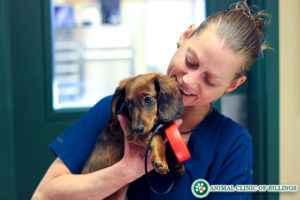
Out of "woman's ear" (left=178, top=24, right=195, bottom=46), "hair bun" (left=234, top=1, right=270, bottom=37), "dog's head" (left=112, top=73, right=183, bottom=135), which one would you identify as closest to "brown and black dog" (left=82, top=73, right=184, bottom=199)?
"dog's head" (left=112, top=73, right=183, bottom=135)

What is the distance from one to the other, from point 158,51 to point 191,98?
0.80ft

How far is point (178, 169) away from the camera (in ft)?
2.41

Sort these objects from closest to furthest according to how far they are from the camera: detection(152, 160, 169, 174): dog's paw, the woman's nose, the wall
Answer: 1. detection(152, 160, 169, 174): dog's paw
2. the woman's nose
3. the wall

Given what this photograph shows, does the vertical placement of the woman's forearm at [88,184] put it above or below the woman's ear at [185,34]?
below

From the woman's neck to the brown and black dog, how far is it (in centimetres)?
13

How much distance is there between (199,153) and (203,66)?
0.24m

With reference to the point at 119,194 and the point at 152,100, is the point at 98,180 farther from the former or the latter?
the point at 152,100

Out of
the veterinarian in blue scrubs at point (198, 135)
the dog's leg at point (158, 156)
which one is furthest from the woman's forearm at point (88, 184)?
the dog's leg at point (158, 156)

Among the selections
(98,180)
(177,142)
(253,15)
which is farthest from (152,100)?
(253,15)

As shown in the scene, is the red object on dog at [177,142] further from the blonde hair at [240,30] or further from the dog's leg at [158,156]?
the blonde hair at [240,30]

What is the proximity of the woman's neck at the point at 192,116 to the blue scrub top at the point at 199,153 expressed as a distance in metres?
0.01

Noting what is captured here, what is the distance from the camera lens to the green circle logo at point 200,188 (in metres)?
0.73

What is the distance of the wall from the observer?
0.82 meters

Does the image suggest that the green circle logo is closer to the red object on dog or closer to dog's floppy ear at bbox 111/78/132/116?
the red object on dog
